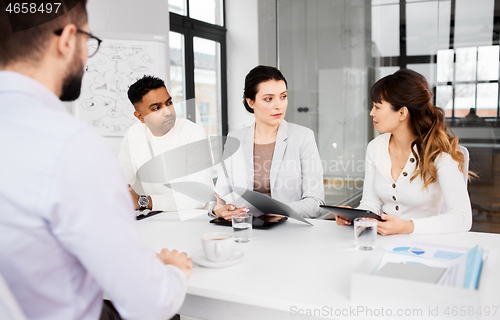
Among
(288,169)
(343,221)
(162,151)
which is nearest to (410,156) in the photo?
(343,221)

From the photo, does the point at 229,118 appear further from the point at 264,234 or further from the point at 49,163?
the point at 49,163

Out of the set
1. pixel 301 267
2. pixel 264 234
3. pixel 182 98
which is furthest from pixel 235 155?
pixel 182 98

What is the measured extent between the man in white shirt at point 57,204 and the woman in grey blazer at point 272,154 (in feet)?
4.79

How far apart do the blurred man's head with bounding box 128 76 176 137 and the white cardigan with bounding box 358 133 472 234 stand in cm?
129

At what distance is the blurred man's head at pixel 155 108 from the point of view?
266 cm

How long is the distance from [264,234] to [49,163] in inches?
39.5

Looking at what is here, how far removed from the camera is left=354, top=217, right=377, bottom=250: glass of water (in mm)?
1398

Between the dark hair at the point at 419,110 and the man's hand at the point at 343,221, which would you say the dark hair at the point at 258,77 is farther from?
the man's hand at the point at 343,221

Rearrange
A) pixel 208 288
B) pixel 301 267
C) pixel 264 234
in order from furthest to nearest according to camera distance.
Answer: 1. pixel 264 234
2. pixel 301 267
3. pixel 208 288

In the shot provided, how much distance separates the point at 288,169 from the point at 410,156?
0.69 metres

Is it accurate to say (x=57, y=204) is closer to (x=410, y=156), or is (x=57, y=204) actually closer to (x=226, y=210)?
(x=226, y=210)

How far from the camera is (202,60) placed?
15.6 feet

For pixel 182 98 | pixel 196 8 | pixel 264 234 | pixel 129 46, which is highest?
pixel 196 8

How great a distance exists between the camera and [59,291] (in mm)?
855
